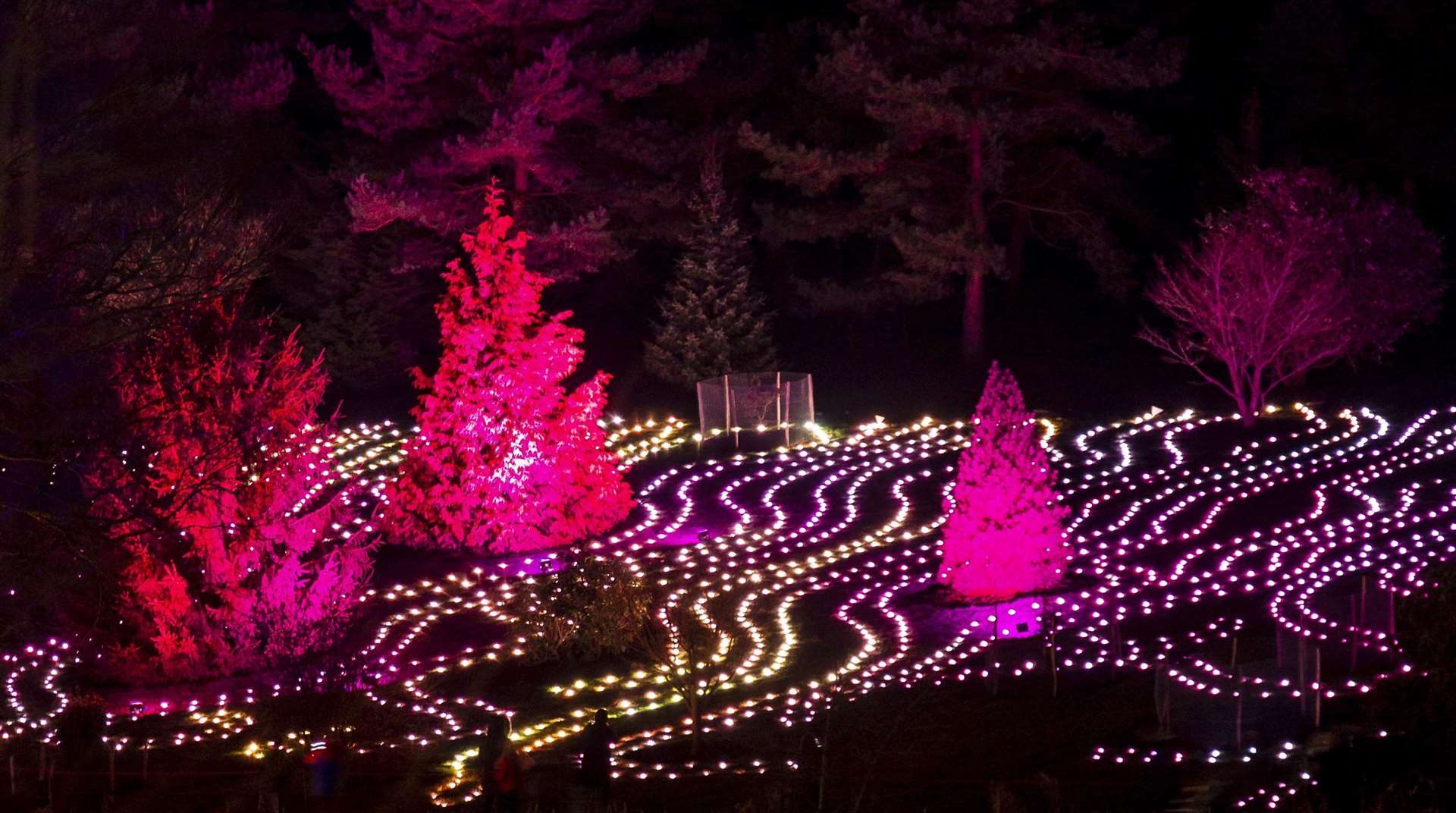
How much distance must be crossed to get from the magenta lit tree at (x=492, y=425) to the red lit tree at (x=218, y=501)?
2.79 metres

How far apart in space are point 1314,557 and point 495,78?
530 inches

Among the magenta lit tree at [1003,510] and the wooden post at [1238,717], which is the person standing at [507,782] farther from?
the magenta lit tree at [1003,510]

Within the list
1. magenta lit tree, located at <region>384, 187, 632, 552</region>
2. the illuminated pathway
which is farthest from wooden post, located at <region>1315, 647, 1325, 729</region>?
magenta lit tree, located at <region>384, 187, 632, 552</region>

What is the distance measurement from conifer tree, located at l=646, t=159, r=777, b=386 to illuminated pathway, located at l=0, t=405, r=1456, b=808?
162 inches

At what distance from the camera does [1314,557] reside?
16.0 metres

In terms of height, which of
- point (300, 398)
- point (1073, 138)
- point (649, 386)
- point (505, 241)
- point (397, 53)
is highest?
point (1073, 138)

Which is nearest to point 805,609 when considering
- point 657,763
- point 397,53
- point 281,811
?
point 657,763

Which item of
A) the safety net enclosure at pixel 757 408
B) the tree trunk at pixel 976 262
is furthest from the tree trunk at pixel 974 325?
the safety net enclosure at pixel 757 408

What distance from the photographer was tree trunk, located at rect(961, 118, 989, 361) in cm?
2662

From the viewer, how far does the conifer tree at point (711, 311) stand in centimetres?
2642

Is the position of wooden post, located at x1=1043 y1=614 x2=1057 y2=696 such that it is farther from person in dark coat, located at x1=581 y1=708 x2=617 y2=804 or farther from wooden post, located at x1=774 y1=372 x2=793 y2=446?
wooden post, located at x1=774 y1=372 x2=793 y2=446

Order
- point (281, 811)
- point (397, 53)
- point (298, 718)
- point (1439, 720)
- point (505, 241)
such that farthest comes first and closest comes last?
point (397, 53)
point (505, 241)
point (298, 718)
point (281, 811)
point (1439, 720)

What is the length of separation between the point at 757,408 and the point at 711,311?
12.5 ft

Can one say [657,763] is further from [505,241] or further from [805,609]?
[505,241]
